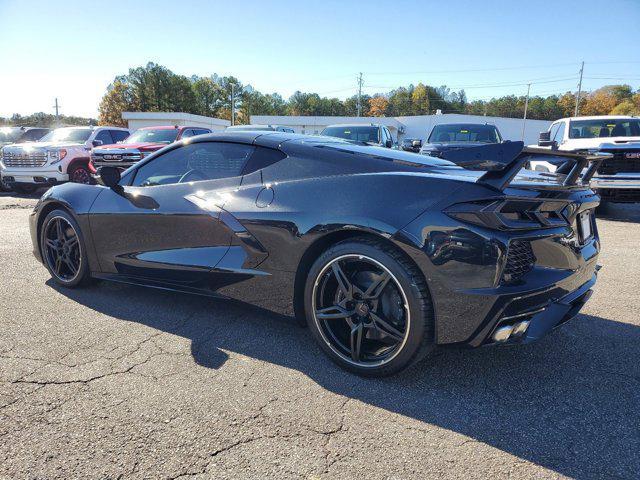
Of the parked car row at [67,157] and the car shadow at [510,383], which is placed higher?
the parked car row at [67,157]

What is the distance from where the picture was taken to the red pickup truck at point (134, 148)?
10867 mm

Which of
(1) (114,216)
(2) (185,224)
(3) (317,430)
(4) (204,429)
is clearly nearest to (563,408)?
(3) (317,430)

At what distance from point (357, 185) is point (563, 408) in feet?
5.07

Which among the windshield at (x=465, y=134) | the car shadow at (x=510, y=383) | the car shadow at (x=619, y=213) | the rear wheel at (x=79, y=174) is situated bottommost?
the car shadow at (x=619, y=213)

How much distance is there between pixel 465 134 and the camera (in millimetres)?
10805

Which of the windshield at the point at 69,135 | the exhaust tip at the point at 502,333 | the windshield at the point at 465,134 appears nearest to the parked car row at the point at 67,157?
the windshield at the point at 69,135

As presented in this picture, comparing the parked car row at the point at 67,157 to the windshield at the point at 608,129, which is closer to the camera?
the windshield at the point at 608,129

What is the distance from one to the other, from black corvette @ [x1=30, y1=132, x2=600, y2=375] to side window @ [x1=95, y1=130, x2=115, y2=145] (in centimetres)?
1061

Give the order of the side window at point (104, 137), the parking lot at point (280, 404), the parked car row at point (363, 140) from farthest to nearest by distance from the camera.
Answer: the side window at point (104, 137) < the parked car row at point (363, 140) < the parking lot at point (280, 404)

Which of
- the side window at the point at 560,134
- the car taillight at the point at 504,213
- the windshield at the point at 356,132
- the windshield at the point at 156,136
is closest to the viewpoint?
the car taillight at the point at 504,213

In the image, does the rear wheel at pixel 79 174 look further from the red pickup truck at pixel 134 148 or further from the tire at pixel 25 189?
the tire at pixel 25 189

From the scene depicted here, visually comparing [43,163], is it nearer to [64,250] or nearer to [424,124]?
[64,250]

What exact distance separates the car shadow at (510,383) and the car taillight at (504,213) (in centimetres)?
90

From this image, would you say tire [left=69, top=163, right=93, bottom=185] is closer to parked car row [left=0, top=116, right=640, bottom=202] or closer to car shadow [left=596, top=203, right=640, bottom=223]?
parked car row [left=0, top=116, right=640, bottom=202]
